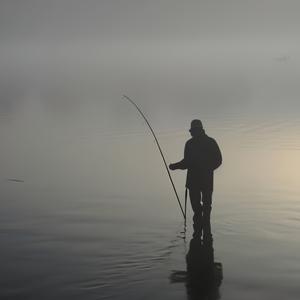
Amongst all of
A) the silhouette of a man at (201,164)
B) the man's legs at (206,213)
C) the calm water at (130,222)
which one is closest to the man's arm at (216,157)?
the silhouette of a man at (201,164)

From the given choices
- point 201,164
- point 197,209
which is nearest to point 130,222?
point 197,209

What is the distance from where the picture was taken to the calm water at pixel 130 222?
861cm

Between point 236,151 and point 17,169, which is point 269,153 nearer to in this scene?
point 236,151

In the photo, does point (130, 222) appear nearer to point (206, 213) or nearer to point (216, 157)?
point (206, 213)

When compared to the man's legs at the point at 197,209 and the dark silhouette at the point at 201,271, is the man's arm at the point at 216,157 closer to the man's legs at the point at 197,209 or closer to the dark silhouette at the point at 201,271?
the man's legs at the point at 197,209

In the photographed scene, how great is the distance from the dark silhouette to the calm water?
0.12 metres

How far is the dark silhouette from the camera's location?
27.1 feet

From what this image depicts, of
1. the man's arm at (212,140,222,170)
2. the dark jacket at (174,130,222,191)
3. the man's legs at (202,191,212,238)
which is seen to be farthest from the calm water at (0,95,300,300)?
the man's arm at (212,140,222,170)

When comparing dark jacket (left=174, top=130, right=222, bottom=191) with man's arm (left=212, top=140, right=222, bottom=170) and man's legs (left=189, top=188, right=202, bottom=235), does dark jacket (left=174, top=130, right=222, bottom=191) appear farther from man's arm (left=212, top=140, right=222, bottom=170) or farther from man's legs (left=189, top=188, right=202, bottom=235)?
man's legs (left=189, top=188, right=202, bottom=235)

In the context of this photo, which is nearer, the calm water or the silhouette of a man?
the calm water

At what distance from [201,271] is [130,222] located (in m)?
3.74

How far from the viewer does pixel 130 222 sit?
1276cm

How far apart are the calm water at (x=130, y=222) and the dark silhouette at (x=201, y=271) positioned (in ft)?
0.39

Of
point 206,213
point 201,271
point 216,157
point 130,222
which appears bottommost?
point 201,271
